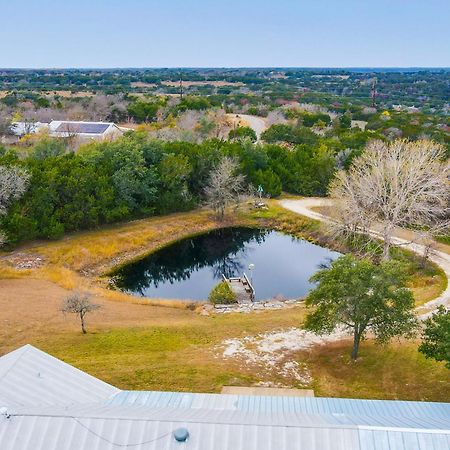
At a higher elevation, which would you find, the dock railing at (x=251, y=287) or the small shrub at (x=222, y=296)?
the small shrub at (x=222, y=296)

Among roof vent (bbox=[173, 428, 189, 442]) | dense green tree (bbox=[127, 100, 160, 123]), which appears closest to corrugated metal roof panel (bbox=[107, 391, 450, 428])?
roof vent (bbox=[173, 428, 189, 442])

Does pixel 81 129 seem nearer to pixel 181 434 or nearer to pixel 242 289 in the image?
pixel 242 289

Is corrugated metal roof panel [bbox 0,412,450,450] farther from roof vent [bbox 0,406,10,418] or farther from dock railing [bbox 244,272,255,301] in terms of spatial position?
dock railing [bbox 244,272,255,301]

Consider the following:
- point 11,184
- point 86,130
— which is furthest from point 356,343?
point 86,130

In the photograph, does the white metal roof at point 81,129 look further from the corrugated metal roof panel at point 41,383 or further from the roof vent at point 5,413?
the roof vent at point 5,413

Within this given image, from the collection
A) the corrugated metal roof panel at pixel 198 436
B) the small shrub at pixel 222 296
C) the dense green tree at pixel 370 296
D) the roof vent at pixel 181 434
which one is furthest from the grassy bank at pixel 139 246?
the roof vent at pixel 181 434

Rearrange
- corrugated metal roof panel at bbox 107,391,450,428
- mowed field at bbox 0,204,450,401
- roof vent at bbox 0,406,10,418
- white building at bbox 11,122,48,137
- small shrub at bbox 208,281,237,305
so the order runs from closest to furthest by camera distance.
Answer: roof vent at bbox 0,406,10,418 → corrugated metal roof panel at bbox 107,391,450,428 → mowed field at bbox 0,204,450,401 → small shrub at bbox 208,281,237,305 → white building at bbox 11,122,48,137

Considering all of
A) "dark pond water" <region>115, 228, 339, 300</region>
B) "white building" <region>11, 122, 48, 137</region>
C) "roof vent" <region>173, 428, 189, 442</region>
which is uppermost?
"roof vent" <region>173, 428, 189, 442</region>
